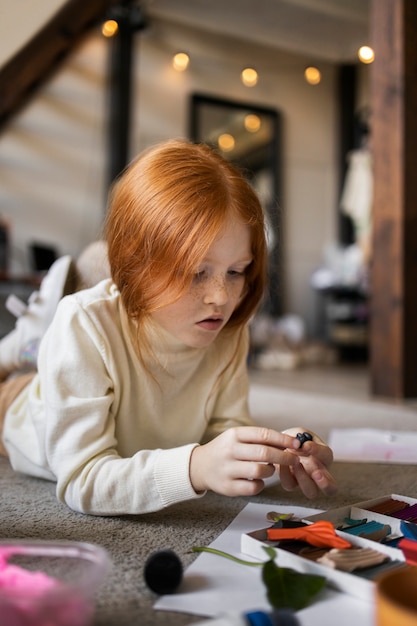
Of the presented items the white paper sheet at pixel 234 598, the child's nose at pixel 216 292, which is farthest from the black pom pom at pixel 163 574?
the child's nose at pixel 216 292

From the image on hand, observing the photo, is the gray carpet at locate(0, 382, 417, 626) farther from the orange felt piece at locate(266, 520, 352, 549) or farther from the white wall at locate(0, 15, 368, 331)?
the white wall at locate(0, 15, 368, 331)

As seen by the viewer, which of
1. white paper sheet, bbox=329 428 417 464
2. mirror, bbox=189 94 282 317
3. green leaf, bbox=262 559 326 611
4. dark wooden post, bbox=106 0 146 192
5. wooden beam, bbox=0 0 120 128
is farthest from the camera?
mirror, bbox=189 94 282 317

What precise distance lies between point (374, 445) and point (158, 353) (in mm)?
586

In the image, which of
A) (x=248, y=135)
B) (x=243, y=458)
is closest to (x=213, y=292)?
(x=243, y=458)

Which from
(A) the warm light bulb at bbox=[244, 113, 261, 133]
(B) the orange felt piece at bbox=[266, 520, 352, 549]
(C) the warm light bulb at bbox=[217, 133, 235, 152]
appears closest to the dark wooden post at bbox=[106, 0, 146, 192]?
(C) the warm light bulb at bbox=[217, 133, 235, 152]

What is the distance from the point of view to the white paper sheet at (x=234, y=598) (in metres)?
0.51

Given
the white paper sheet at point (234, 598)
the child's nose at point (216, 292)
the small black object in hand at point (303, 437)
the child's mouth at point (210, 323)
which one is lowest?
the white paper sheet at point (234, 598)

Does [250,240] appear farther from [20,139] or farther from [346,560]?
[20,139]

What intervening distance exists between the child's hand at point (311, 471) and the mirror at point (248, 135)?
3400mm

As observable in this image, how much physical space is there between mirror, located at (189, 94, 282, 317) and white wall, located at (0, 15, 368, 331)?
0.08 metres

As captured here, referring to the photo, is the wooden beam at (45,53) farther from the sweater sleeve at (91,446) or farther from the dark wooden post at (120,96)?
the sweater sleeve at (91,446)

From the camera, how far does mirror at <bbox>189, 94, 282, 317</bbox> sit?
4.20m

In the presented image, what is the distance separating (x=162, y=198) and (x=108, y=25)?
9.74 feet

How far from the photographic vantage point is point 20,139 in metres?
3.62
